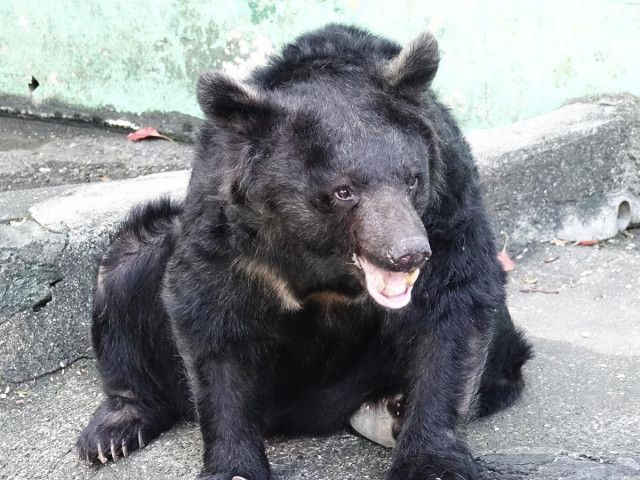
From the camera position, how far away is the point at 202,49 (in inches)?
289

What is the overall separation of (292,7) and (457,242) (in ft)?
12.1

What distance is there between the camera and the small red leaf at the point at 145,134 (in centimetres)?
748

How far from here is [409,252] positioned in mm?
3082

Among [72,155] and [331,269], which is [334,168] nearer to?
[331,269]

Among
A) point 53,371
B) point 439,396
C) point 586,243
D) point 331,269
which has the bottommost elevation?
point 53,371

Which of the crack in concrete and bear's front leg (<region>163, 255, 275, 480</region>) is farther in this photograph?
the crack in concrete

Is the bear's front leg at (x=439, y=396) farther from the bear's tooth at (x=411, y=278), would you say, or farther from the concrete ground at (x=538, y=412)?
the bear's tooth at (x=411, y=278)

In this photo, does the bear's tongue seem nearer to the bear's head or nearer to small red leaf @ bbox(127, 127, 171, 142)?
Answer: the bear's head

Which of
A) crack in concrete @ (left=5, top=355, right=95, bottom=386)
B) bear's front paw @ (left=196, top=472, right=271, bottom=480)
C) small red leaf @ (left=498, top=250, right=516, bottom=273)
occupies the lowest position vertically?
crack in concrete @ (left=5, top=355, right=95, bottom=386)

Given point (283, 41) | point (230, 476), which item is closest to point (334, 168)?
point (230, 476)

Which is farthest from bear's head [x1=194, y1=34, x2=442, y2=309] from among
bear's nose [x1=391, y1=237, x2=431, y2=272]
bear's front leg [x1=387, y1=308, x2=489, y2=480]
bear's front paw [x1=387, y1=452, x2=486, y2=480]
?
bear's front paw [x1=387, y1=452, x2=486, y2=480]

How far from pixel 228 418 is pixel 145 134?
4068mm

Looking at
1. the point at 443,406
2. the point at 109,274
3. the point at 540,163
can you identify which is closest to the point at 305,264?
the point at 443,406

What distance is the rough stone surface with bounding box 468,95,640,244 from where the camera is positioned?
612 centimetres
